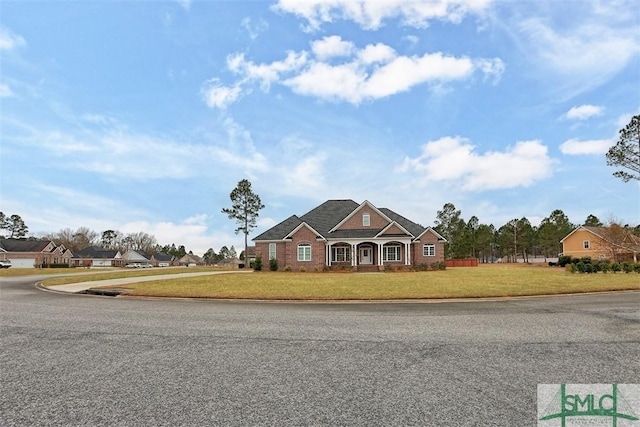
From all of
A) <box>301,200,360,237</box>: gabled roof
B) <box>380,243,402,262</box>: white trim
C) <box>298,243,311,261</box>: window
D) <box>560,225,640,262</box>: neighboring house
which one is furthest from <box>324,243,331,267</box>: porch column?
<box>560,225,640,262</box>: neighboring house

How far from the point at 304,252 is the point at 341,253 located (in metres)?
4.34

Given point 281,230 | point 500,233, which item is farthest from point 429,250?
point 500,233

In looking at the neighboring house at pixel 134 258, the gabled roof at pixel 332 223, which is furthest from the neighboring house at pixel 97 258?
the gabled roof at pixel 332 223

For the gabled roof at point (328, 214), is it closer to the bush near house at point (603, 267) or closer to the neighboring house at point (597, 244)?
the bush near house at point (603, 267)

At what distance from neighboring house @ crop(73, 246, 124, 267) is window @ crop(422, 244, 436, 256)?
83.1 m

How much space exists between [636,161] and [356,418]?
36.8 metres

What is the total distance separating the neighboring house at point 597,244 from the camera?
4672 cm

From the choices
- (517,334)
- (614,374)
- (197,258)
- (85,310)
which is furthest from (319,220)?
(197,258)

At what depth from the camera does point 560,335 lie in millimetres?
7957

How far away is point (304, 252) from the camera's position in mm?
39562

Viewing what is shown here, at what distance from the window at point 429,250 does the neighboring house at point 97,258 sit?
3271 inches

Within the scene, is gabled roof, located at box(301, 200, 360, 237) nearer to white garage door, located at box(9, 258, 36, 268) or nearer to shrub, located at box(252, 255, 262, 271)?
shrub, located at box(252, 255, 262, 271)

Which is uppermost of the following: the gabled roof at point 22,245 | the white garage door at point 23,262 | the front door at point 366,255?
the gabled roof at point 22,245

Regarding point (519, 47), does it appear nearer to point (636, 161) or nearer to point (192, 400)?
point (192, 400)
